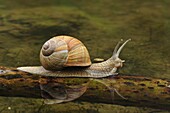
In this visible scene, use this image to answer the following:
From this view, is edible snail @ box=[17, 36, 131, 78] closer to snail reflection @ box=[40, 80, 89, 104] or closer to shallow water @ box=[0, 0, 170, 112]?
snail reflection @ box=[40, 80, 89, 104]

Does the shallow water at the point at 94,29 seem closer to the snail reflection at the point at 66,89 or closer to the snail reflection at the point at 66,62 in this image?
the snail reflection at the point at 66,89

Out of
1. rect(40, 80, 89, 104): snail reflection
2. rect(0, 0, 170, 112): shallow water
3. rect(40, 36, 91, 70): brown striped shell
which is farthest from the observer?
rect(0, 0, 170, 112): shallow water

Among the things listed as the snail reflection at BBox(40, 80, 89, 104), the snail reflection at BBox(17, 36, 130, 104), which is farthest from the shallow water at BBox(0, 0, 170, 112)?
the snail reflection at BBox(17, 36, 130, 104)

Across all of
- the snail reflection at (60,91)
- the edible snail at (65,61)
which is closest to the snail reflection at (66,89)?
the snail reflection at (60,91)

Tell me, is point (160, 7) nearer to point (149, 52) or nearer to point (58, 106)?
point (149, 52)

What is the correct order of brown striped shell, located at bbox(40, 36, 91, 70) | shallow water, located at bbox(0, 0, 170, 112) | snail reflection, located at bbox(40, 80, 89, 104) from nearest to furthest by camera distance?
1. snail reflection, located at bbox(40, 80, 89, 104)
2. brown striped shell, located at bbox(40, 36, 91, 70)
3. shallow water, located at bbox(0, 0, 170, 112)

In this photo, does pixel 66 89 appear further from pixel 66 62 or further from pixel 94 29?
pixel 94 29
